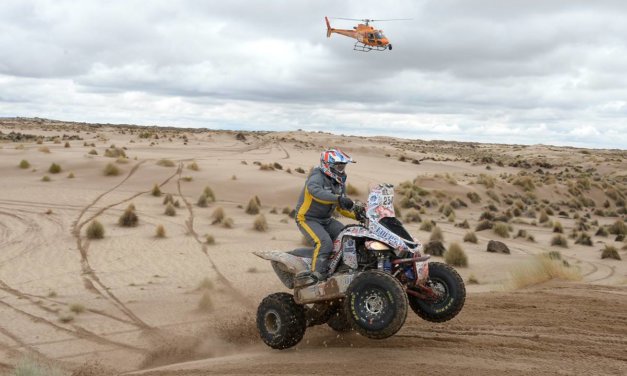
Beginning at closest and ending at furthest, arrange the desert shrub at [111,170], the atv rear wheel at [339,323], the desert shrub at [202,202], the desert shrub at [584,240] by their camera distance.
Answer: the atv rear wheel at [339,323] → the desert shrub at [584,240] → the desert shrub at [202,202] → the desert shrub at [111,170]

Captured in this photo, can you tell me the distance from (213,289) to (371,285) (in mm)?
6835

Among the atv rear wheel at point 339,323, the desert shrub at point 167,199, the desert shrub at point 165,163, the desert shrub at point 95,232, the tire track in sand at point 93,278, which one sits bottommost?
the tire track in sand at point 93,278

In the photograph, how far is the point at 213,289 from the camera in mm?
12672

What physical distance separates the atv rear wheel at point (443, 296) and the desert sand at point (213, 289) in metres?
0.45

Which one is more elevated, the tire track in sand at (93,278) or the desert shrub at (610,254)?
the desert shrub at (610,254)

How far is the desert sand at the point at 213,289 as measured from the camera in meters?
7.14

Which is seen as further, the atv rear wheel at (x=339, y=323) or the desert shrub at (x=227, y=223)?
the desert shrub at (x=227, y=223)

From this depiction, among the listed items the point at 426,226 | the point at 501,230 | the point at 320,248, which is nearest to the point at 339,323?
the point at 320,248

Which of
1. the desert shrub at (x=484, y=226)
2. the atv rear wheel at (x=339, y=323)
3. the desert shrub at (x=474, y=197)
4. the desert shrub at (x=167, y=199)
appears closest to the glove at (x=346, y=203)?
the atv rear wheel at (x=339, y=323)

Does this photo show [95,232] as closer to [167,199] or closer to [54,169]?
[167,199]

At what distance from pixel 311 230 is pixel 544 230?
18777 millimetres

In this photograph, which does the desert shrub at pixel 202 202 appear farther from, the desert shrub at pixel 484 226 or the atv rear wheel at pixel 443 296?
the atv rear wheel at pixel 443 296

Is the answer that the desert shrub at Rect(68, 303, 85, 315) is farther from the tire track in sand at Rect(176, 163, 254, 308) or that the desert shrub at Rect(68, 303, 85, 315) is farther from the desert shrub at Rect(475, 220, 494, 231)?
the desert shrub at Rect(475, 220, 494, 231)

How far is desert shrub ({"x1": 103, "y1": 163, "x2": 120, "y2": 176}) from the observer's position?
28.1 metres
